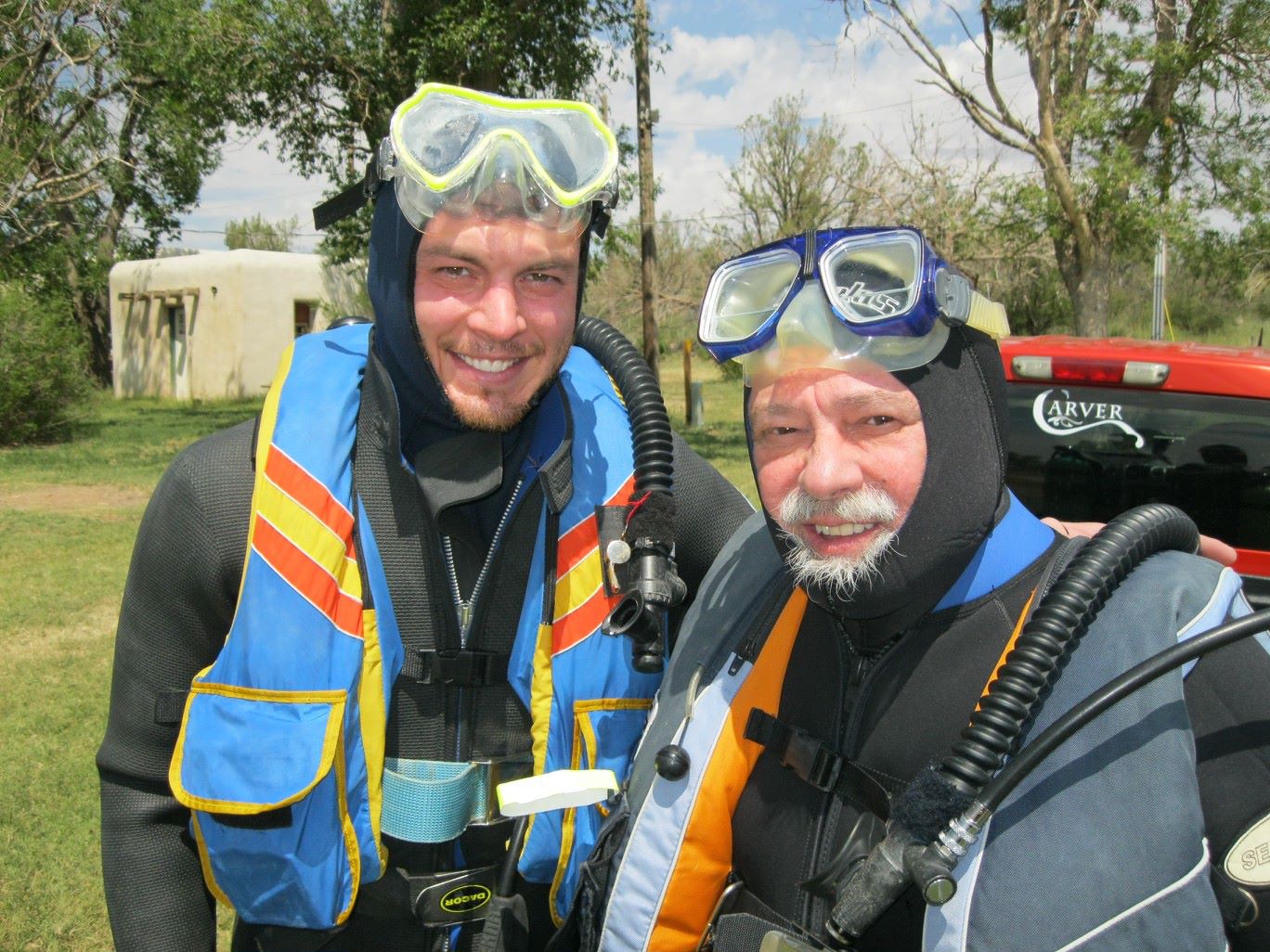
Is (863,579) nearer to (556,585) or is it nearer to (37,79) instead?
(556,585)

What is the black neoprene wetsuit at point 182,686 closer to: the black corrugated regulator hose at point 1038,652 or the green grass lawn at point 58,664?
the black corrugated regulator hose at point 1038,652

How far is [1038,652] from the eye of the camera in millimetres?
1476

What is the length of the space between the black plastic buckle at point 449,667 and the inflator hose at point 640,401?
45cm

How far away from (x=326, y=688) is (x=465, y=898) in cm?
51

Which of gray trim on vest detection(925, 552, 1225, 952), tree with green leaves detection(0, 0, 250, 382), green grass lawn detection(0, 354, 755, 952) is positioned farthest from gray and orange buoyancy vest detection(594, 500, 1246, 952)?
tree with green leaves detection(0, 0, 250, 382)

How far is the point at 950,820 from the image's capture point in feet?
4.75

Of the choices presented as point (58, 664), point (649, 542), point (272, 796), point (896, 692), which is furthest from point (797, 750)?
point (58, 664)

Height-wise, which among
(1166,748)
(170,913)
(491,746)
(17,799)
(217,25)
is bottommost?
(17,799)

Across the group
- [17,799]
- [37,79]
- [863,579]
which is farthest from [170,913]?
[37,79]

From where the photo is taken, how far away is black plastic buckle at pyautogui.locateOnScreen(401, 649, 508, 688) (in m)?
1.95

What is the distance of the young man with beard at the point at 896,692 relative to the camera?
140 centimetres

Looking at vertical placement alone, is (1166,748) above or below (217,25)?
below

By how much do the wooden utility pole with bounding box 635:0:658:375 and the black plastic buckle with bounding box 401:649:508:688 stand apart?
13.9m

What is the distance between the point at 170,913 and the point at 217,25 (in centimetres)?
1545
